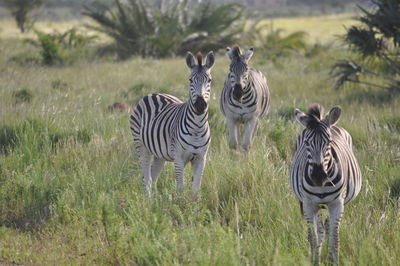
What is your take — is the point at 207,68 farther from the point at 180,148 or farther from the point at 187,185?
the point at 187,185

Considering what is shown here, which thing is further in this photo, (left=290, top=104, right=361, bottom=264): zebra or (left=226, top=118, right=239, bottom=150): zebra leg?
(left=226, top=118, right=239, bottom=150): zebra leg

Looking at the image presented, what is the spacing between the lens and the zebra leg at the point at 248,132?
879cm

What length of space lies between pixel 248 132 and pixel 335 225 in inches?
168

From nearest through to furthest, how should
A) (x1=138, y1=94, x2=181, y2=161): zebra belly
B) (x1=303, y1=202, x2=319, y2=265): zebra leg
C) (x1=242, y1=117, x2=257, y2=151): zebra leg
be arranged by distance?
(x1=303, y1=202, x2=319, y2=265): zebra leg
(x1=138, y1=94, x2=181, y2=161): zebra belly
(x1=242, y1=117, x2=257, y2=151): zebra leg

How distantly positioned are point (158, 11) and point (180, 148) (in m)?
18.6

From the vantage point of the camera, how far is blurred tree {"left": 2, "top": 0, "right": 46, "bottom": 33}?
1384 inches

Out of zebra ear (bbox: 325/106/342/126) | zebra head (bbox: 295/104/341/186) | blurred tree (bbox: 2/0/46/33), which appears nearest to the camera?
zebra head (bbox: 295/104/341/186)

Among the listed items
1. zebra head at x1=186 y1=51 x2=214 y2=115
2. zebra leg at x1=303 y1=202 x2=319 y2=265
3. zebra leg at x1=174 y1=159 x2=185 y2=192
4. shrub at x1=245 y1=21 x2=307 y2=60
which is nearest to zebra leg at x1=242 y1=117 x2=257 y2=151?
zebra leg at x1=174 y1=159 x2=185 y2=192

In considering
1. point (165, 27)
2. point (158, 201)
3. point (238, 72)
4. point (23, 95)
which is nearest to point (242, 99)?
point (238, 72)

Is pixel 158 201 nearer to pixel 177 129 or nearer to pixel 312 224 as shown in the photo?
pixel 177 129

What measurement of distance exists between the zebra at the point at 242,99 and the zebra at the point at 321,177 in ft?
11.3

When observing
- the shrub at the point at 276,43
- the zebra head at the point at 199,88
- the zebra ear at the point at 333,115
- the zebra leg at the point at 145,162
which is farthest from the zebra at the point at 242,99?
the shrub at the point at 276,43

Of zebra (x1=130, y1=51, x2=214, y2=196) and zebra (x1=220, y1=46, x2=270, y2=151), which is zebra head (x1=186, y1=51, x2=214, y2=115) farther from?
zebra (x1=220, y1=46, x2=270, y2=151)

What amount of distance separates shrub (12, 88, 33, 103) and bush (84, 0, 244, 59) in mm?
10430
